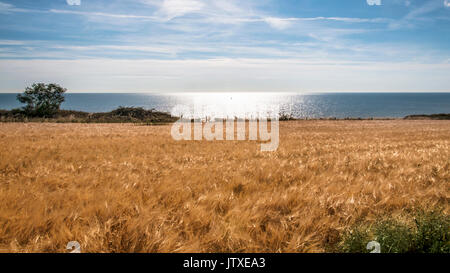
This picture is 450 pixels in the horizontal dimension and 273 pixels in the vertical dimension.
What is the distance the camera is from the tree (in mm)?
43628

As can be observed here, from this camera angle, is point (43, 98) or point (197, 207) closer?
point (197, 207)

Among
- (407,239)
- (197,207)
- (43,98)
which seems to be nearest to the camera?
(407,239)

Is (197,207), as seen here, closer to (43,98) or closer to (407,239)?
(407,239)

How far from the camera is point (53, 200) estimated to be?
347 centimetres

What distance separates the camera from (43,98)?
4850 cm

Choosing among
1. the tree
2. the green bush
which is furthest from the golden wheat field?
the tree

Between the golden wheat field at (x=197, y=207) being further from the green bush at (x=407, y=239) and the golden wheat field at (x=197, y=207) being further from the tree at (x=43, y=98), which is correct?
the tree at (x=43, y=98)

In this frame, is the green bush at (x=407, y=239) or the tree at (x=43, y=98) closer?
the green bush at (x=407, y=239)

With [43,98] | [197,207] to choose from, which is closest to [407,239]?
[197,207]

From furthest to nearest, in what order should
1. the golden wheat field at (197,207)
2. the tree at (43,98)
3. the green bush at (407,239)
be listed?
the tree at (43,98) < the golden wheat field at (197,207) < the green bush at (407,239)

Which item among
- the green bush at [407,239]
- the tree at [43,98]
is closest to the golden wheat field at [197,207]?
the green bush at [407,239]

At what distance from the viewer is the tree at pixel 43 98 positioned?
4363 centimetres

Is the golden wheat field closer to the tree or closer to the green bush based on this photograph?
the green bush
